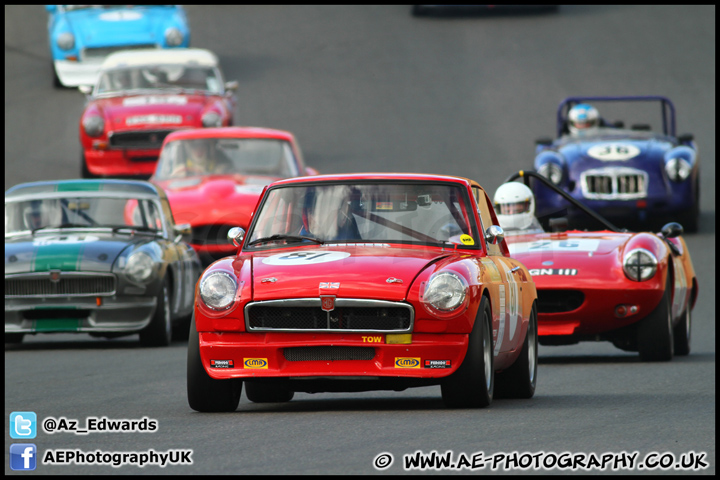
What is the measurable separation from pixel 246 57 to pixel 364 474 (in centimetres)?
2611

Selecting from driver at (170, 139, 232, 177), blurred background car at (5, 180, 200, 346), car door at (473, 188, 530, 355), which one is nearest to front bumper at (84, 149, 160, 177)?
driver at (170, 139, 232, 177)

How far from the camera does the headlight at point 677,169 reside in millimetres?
17844

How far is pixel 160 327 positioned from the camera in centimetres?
1231

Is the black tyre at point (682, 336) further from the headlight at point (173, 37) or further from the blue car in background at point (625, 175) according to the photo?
the headlight at point (173, 37)

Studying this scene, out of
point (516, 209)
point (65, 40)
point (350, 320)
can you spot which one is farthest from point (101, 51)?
point (350, 320)

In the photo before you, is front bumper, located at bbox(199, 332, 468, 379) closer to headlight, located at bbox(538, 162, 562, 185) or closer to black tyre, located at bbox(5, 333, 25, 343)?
black tyre, located at bbox(5, 333, 25, 343)

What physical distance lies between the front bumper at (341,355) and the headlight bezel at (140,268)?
4834mm

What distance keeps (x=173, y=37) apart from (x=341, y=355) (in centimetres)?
1759

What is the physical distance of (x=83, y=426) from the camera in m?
6.91

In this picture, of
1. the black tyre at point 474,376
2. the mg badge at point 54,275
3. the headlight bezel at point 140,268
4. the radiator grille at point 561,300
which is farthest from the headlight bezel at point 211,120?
the black tyre at point 474,376

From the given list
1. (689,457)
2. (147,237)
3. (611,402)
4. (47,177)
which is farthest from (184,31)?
(689,457)

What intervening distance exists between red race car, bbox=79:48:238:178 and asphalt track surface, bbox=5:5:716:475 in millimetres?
2378

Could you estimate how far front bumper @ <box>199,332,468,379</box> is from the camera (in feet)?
23.9

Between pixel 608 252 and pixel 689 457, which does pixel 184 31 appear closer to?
pixel 608 252
